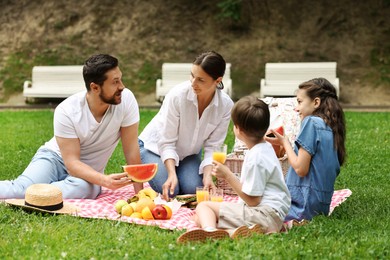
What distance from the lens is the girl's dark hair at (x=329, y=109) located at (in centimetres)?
589

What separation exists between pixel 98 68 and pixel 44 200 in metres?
1.22

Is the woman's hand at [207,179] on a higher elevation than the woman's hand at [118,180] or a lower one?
lower

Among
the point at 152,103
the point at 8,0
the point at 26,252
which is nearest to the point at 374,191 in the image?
the point at 26,252

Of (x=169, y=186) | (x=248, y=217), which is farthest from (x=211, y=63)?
(x=248, y=217)

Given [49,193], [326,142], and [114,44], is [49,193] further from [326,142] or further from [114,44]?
[114,44]

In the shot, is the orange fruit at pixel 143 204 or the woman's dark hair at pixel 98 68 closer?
the orange fruit at pixel 143 204

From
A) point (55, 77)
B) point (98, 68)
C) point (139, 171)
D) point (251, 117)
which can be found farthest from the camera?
point (55, 77)

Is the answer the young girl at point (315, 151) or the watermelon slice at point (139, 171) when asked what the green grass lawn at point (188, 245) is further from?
the watermelon slice at point (139, 171)

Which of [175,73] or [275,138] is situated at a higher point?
[275,138]

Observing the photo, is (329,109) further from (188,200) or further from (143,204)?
(143,204)

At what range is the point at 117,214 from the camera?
19.7ft

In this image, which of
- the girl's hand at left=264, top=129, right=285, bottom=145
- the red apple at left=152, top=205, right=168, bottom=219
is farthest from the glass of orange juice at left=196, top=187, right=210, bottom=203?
the girl's hand at left=264, top=129, right=285, bottom=145

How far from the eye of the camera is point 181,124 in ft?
22.4

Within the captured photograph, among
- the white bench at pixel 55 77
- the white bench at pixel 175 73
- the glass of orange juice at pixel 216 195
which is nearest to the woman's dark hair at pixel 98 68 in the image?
the glass of orange juice at pixel 216 195
